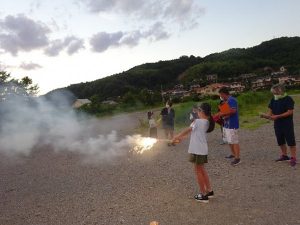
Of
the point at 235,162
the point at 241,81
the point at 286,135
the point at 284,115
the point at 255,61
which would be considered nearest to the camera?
the point at 284,115

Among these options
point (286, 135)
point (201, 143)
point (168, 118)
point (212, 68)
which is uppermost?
point (212, 68)

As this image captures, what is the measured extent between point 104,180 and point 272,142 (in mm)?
6870

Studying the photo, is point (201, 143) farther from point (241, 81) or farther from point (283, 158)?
point (241, 81)

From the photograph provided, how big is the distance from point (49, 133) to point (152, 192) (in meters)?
19.2

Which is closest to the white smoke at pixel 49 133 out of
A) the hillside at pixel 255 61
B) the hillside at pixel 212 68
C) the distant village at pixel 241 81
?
the distant village at pixel 241 81

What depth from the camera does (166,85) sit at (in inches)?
4104

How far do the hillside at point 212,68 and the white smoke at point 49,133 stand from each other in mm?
56294

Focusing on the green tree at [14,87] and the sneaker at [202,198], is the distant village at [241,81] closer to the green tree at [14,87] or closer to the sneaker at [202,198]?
the green tree at [14,87]

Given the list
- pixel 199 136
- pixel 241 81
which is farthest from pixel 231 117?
pixel 241 81

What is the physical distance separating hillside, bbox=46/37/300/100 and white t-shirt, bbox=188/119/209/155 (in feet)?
263

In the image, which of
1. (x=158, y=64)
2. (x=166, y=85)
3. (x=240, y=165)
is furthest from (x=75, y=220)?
(x=158, y=64)

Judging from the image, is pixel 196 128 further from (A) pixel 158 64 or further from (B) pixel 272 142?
(A) pixel 158 64

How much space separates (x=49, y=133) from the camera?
2636 cm

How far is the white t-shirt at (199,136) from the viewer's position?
7.49 metres
